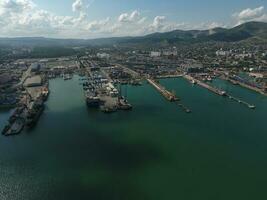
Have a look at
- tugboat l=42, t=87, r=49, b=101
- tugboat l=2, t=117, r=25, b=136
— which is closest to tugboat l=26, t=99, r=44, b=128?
tugboat l=2, t=117, r=25, b=136

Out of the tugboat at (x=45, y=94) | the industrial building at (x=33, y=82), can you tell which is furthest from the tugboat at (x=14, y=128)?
the industrial building at (x=33, y=82)

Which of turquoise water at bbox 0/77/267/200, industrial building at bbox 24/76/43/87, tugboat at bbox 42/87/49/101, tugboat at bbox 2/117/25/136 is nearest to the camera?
turquoise water at bbox 0/77/267/200

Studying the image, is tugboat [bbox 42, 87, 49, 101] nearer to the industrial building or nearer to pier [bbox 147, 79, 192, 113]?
the industrial building

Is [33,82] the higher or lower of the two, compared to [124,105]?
lower

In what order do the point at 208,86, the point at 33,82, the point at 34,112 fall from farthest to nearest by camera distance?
the point at 33,82, the point at 208,86, the point at 34,112

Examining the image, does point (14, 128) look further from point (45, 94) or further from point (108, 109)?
point (45, 94)

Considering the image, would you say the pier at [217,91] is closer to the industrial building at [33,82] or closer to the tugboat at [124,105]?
the tugboat at [124,105]

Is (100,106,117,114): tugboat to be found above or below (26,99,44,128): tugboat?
below

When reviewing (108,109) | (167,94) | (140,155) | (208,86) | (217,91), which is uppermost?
(140,155)

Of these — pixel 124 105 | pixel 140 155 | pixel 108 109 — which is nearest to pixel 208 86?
pixel 124 105
